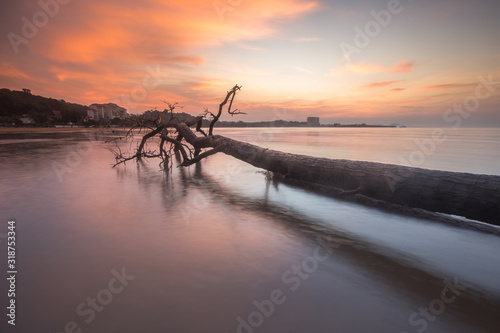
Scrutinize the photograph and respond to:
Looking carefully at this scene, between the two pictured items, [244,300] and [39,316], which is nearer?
[39,316]

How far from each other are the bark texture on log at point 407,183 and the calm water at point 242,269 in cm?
61

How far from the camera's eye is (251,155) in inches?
374

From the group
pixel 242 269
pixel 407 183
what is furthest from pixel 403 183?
pixel 242 269

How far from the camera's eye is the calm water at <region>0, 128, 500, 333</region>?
2.58 meters

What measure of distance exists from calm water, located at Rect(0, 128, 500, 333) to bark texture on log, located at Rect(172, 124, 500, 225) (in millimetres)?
611

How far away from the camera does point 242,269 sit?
3523 millimetres

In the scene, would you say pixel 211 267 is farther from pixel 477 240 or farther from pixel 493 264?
pixel 477 240

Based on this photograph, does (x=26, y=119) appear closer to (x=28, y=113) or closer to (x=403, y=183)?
(x=28, y=113)

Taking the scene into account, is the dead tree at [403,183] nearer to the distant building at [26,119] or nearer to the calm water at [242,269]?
the calm water at [242,269]

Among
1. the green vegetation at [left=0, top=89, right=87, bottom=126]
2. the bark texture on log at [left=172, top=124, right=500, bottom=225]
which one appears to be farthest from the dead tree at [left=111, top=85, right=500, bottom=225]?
the green vegetation at [left=0, top=89, right=87, bottom=126]

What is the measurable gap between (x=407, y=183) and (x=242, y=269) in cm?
396

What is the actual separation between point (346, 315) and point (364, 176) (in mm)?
4091

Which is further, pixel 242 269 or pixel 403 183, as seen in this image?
pixel 403 183

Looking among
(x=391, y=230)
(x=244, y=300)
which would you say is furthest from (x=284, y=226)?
(x=244, y=300)
